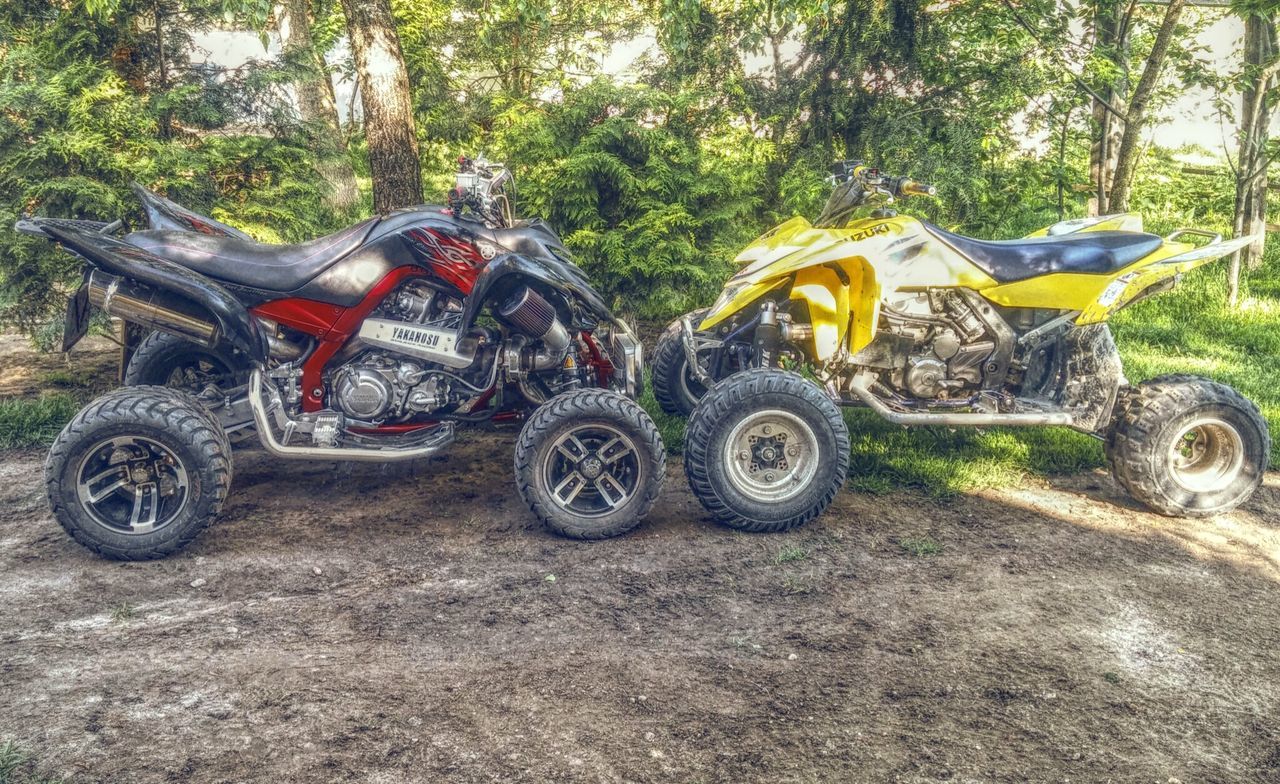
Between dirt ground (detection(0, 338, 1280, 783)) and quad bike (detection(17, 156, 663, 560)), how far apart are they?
0.28 m

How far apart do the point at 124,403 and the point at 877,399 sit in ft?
11.7

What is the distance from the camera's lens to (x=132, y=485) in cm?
432

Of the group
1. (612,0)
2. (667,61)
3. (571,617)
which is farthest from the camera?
(612,0)

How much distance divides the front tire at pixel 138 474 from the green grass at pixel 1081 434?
8.85ft

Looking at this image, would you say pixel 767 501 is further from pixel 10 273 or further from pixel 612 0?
pixel 612 0

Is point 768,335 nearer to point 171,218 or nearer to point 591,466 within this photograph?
point 591,466

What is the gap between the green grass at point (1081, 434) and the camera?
5566 mm

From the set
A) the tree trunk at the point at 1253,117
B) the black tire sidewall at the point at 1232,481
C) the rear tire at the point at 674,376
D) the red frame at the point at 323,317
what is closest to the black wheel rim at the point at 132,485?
the red frame at the point at 323,317

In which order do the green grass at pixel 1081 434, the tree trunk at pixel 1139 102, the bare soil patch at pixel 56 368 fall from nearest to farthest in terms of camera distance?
the green grass at pixel 1081 434 < the bare soil patch at pixel 56 368 < the tree trunk at pixel 1139 102

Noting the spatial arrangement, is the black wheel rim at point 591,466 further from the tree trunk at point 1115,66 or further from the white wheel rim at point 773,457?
the tree trunk at point 1115,66

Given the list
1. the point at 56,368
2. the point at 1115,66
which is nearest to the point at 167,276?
the point at 56,368

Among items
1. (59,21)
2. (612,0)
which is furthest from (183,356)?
(612,0)

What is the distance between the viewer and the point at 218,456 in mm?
4289

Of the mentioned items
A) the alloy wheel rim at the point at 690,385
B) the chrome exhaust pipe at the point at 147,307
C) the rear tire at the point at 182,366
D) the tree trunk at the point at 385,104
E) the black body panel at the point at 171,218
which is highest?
the tree trunk at the point at 385,104
